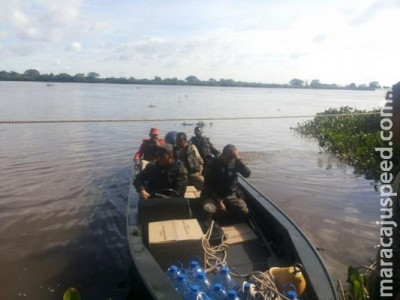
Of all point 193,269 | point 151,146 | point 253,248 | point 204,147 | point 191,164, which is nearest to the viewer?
point 193,269

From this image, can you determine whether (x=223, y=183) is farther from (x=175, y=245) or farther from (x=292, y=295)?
(x=292, y=295)

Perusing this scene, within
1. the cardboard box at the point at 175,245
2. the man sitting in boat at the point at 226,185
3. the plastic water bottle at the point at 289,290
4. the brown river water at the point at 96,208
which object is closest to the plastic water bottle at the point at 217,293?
the plastic water bottle at the point at 289,290

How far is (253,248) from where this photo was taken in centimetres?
509

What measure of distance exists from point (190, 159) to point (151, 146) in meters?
1.38

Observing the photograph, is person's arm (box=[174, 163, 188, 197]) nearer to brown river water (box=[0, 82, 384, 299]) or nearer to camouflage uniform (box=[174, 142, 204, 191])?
brown river water (box=[0, 82, 384, 299])

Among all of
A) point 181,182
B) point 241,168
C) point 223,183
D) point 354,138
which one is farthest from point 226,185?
point 354,138

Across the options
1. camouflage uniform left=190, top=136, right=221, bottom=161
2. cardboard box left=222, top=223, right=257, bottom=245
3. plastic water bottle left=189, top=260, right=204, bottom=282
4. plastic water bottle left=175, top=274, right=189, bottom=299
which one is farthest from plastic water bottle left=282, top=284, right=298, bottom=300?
camouflage uniform left=190, top=136, right=221, bottom=161

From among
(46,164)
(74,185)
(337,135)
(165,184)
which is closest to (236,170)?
(165,184)

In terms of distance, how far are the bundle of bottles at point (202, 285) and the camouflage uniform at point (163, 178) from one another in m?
1.78

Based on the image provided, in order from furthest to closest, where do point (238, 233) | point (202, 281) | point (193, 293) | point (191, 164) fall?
1. point (191, 164)
2. point (238, 233)
3. point (202, 281)
4. point (193, 293)

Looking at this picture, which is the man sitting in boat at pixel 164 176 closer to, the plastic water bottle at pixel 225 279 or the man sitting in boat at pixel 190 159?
the plastic water bottle at pixel 225 279

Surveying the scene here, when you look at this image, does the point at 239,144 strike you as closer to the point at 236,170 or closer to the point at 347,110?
the point at 347,110

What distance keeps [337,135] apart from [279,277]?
13.7 metres

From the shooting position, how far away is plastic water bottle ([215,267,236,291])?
399cm
